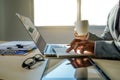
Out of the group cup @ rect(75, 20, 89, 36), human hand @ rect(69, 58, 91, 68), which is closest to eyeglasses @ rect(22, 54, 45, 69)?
human hand @ rect(69, 58, 91, 68)

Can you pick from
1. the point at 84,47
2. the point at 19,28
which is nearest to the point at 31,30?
the point at 84,47

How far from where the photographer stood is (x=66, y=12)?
3670 millimetres

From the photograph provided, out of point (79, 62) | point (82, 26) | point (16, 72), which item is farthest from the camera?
point (82, 26)

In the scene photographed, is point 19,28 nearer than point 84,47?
No

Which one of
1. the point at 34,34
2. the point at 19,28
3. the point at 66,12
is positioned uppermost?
the point at 66,12

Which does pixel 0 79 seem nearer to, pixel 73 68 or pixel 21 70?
pixel 21 70

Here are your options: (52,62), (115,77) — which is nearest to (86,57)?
(52,62)

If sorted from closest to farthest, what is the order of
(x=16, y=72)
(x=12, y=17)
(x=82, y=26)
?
(x=16, y=72) < (x=82, y=26) < (x=12, y=17)

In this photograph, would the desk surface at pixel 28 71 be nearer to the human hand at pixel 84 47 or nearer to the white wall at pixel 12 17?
the human hand at pixel 84 47

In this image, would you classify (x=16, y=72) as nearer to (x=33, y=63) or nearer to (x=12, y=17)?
(x=33, y=63)

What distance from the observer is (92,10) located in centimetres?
365

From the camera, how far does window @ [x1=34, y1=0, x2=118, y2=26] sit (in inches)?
142

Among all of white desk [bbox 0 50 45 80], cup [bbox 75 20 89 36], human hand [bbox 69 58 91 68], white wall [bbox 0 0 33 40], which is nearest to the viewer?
white desk [bbox 0 50 45 80]

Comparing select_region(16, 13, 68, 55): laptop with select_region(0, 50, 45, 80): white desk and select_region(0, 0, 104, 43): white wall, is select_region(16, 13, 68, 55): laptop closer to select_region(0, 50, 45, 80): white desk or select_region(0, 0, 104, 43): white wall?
select_region(0, 50, 45, 80): white desk
